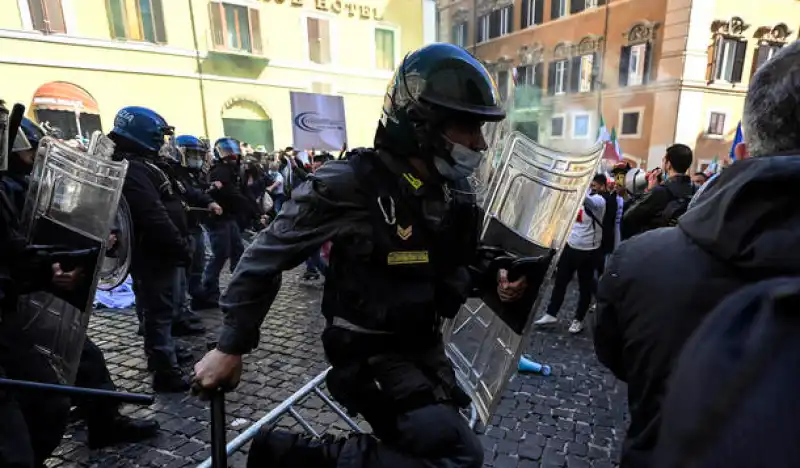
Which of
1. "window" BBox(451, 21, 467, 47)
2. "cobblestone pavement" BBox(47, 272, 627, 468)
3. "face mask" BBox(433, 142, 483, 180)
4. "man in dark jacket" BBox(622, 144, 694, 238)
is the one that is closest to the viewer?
"face mask" BBox(433, 142, 483, 180)

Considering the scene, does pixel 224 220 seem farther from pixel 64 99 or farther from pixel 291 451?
pixel 64 99

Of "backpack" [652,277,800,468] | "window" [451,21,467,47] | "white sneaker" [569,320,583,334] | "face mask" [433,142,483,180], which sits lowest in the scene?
"white sneaker" [569,320,583,334]

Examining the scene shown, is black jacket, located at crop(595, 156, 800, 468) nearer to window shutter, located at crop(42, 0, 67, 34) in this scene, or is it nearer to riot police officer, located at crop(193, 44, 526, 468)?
riot police officer, located at crop(193, 44, 526, 468)

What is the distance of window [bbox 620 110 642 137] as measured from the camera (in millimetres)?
19502

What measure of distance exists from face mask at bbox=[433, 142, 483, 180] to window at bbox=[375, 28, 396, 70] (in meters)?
21.6

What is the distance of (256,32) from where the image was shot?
765 inches

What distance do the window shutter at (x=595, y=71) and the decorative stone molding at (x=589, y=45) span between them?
0.26 m

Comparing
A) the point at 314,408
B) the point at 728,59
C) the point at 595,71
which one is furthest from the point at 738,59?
the point at 314,408

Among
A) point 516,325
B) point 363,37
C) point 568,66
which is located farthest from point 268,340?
point 568,66

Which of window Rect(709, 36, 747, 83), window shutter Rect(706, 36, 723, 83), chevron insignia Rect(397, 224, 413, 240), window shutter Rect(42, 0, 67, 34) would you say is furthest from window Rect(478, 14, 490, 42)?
chevron insignia Rect(397, 224, 413, 240)

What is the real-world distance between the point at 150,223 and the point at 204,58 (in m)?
17.7

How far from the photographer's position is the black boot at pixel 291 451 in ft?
5.87

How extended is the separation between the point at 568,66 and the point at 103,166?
22728 millimetres

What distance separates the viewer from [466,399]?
1899 mm
